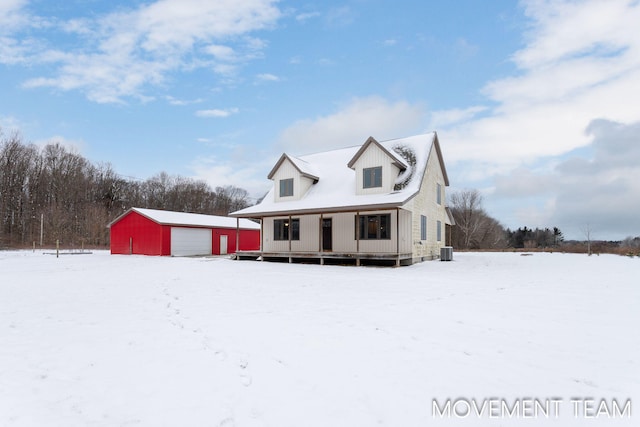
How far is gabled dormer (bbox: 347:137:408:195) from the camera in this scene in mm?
17641

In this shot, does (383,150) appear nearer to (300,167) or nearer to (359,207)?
(359,207)

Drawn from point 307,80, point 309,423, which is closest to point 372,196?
point 307,80

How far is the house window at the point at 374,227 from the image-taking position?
17.3 metres

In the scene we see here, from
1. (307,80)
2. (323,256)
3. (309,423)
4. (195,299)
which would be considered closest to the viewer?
(309,423)

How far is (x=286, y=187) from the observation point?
813 inches

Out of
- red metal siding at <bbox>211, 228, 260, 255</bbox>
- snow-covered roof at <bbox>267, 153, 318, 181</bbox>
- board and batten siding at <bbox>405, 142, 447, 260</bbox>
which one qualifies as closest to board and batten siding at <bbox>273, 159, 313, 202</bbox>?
snow-covered roof at <bbox>267, 153, 318, 181</bbox>

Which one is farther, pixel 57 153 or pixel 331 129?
pixel 57 153

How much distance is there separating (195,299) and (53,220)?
42.5m

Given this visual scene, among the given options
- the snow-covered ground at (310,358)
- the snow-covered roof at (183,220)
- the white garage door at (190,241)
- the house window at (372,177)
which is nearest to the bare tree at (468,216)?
the snow-covered roof at (183,220)

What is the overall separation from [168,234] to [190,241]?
2061 mm

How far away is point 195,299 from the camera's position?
8.05 metres

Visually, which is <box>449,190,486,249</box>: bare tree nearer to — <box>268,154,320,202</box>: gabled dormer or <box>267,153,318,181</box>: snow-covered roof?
<box>267,153,318,181</box>: snow-covered roof

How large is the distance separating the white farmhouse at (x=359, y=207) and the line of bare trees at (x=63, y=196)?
30702 millimetres

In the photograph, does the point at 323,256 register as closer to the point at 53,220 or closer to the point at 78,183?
the point at 53,220
